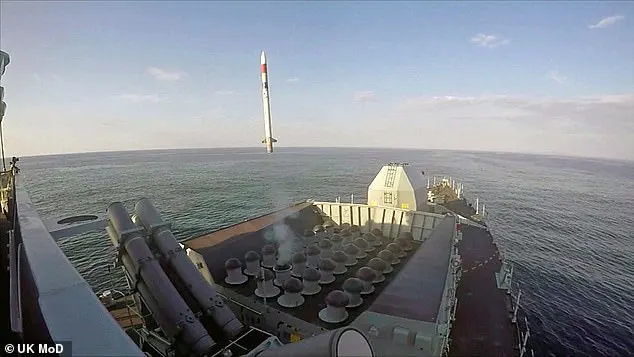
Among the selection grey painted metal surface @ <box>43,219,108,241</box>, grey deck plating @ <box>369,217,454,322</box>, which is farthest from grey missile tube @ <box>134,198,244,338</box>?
grey deck plating @ <box>369,217,454,322</box>

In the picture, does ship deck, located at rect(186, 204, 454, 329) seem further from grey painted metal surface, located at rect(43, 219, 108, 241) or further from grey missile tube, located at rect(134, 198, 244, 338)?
grey painted metal surface, located at rect(43, 219, 108, 241)

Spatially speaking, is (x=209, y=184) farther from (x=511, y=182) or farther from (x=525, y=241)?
(x=511, y=182)

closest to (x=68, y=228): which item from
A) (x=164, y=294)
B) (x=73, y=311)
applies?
(x=164, y=294)

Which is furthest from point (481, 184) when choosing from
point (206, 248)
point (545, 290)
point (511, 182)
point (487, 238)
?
point (206, 248)

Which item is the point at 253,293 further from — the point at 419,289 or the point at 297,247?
the point at 419,289

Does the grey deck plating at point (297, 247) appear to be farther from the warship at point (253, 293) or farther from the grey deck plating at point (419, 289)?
the grey deck plating at point (419, 289)

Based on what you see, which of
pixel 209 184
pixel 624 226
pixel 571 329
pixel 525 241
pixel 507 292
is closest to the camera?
pixel 507 292
